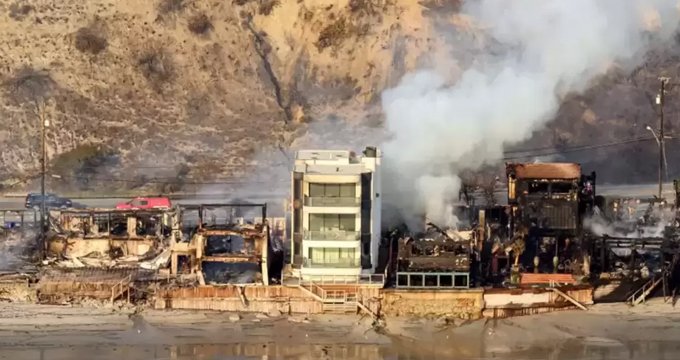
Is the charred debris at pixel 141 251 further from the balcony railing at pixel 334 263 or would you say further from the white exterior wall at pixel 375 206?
the white exterior wall at pixel 375 206

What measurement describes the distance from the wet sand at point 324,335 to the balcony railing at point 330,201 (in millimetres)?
4636

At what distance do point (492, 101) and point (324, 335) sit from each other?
703 inches

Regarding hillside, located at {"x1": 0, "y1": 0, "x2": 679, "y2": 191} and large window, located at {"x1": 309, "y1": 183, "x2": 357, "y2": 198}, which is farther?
hillside, located at {"x1": 0, "y1": 0, "x2": 679, "y2": 191}

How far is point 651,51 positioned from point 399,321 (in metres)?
40.3

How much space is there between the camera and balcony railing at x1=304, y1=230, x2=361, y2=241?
174 feet

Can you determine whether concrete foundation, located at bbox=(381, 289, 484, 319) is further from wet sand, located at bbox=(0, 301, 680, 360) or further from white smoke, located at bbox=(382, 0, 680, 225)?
white smoke, located at bbox=(382, 0, 680, 225)

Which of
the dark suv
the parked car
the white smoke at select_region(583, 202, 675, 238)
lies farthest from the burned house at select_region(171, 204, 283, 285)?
the white smoke at select_region(583, 202, 675, 238)

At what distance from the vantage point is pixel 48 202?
6619cm

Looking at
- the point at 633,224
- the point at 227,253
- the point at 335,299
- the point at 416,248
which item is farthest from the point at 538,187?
the point at 227,253

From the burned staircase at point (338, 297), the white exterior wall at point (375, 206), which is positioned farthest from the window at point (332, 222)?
the burned staircase at point (338, 297)

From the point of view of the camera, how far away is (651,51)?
84.9 metres

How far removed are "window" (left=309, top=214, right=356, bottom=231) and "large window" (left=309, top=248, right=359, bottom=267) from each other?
82cm

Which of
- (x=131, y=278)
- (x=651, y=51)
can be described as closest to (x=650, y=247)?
(x=131, y=278)

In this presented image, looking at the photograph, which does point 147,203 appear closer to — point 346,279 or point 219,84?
point 346,279
